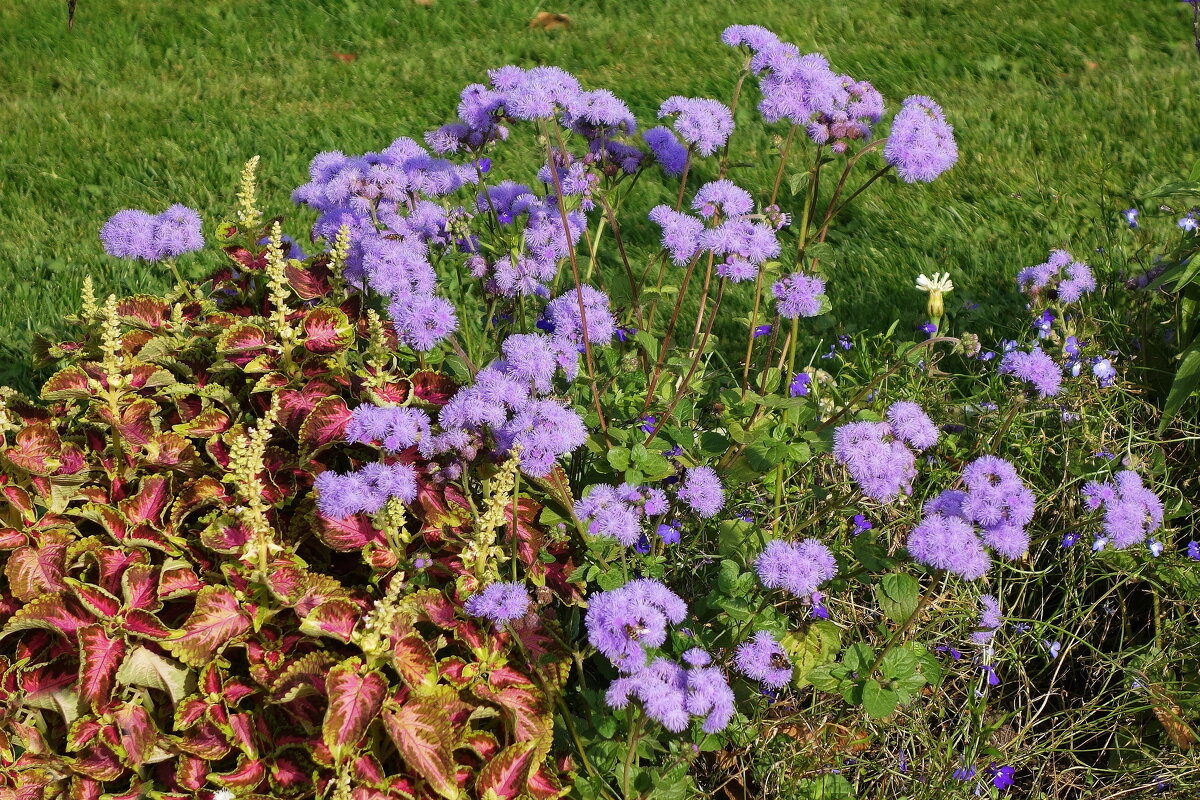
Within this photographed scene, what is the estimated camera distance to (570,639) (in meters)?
2.09

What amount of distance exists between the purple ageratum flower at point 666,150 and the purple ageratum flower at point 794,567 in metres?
0.94

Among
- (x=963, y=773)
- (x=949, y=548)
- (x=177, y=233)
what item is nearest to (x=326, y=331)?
(x=177, y=233)

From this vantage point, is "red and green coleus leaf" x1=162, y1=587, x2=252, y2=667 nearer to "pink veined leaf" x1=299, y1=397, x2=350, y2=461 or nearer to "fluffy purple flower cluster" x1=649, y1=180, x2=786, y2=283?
"pink veined leaf" x1=299, y1=397, x2=350, y2=461

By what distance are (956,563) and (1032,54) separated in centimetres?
440

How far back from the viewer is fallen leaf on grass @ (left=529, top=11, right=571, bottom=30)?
550 cm

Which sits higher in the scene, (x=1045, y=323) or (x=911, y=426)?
(x=911, y=426)

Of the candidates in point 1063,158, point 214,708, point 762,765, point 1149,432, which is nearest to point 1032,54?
point 1063,158

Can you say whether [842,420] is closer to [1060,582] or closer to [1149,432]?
[1060,582]

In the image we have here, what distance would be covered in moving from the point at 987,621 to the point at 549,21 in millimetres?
4355

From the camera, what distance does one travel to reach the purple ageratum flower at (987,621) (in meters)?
2.03

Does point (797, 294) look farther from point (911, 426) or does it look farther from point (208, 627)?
point (208, 627)

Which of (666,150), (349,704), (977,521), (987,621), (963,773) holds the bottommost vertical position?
(963,773)

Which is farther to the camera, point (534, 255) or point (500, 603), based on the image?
point (534, 255)

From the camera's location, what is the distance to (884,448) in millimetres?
1762
